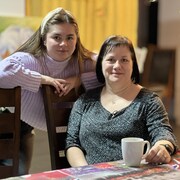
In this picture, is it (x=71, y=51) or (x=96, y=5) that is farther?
(x=96, y=5)

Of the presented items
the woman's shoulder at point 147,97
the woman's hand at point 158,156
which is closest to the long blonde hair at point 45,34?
the woman's shoulder at point 147,97

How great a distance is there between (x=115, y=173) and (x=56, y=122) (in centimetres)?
61

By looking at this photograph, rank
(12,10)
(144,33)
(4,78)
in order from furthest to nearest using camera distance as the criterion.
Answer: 1. (144,33)
2. (12,10)
3. (4,78)

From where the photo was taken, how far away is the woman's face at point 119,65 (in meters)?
1.60

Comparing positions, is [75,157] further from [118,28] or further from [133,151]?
[118,28]

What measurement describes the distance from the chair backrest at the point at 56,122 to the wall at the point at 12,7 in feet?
7.71

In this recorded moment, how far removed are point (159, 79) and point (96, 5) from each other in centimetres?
161

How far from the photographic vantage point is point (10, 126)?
159cm

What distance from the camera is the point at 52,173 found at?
113 centimetres

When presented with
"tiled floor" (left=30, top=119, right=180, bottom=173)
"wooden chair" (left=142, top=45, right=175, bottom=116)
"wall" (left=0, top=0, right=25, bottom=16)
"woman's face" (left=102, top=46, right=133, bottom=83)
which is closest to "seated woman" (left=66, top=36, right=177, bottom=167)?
"woman's face" (left=102, top=46, right=133, bottom=83)

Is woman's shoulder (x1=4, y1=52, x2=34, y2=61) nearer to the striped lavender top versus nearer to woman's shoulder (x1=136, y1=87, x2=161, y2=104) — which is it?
the striped lavender top

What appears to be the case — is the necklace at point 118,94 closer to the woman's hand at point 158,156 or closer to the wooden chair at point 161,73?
the woman's hand at point 158,156

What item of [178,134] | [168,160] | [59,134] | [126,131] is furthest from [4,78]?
[178,134]

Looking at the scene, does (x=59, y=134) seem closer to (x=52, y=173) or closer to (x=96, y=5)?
(x=52, y=173)
